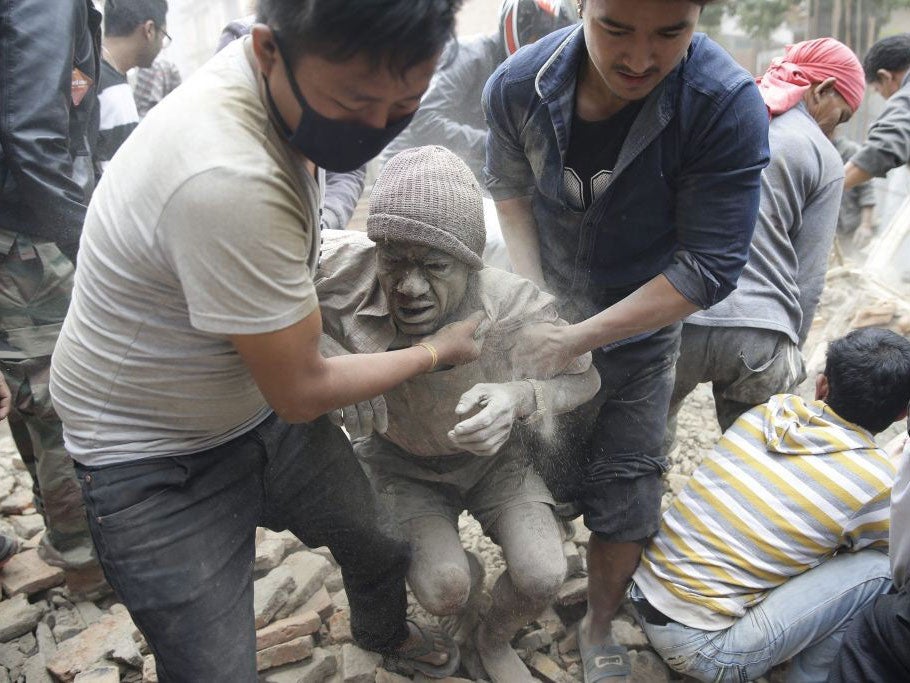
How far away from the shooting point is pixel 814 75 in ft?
11.4

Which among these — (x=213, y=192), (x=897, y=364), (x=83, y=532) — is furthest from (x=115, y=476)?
(x=897, y=364)

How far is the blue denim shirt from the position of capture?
230cm

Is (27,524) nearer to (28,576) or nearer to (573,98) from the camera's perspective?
(28,576)

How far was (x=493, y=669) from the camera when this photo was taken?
9.75ft

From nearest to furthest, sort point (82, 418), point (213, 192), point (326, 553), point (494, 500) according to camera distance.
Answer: point (213, 192) < point (82, 418) < point (494, 500) < point (326, 553)

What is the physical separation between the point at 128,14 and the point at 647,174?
119 inches

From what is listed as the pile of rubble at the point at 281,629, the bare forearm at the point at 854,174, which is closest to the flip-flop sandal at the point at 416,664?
the pile of rubble at the point at 281,629

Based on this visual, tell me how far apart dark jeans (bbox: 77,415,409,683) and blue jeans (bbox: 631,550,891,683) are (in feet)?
4.52

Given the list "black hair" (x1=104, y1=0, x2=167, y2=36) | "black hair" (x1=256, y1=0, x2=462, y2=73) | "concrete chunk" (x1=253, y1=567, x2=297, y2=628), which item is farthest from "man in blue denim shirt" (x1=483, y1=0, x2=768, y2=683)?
"black hair" (x1=104, y1=0, x2=167, y2=36)

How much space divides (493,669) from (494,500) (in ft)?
2.35

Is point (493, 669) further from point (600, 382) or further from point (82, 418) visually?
point (82, 418)

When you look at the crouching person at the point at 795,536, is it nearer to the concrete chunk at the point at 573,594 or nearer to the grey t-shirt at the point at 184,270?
the concrete chunk at the point at 573,594

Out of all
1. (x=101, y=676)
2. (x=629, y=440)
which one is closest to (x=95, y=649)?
(x=101, y=676)

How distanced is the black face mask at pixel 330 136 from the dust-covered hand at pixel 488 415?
0.90 meters
